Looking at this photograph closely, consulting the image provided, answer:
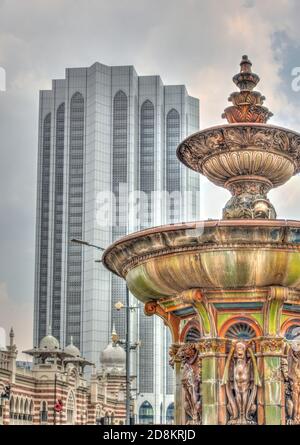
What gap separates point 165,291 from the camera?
9.52 m

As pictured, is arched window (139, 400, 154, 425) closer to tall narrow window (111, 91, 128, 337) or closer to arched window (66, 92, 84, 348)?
tall narrow window (111, 91, 128, 337)

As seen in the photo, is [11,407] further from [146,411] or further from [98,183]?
[146,411]

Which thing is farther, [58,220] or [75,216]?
[58,220]

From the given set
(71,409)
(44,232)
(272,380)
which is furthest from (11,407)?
(44,232)

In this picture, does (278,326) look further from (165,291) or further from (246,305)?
Answer: (165,291)

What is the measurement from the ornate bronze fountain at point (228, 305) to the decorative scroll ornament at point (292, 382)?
0.01m

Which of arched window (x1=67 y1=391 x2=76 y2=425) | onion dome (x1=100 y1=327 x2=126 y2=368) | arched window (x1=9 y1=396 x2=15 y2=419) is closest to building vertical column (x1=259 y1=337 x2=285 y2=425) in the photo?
arched window (x1=9 y1=396 x2=15 y2=419)

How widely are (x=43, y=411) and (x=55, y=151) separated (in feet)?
188

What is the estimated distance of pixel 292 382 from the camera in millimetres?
A: 9219

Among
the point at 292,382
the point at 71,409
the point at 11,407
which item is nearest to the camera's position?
the point at 292,382

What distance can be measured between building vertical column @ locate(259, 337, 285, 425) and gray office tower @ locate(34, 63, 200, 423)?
8416cm

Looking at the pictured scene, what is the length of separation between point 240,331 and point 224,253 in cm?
111
